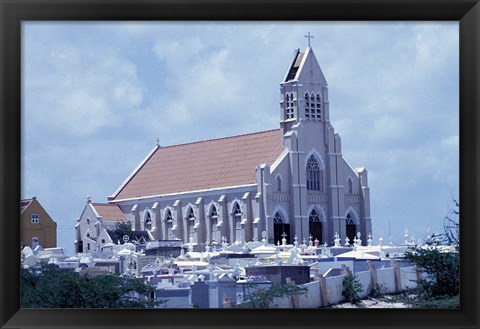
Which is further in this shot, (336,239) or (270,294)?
(336,239)

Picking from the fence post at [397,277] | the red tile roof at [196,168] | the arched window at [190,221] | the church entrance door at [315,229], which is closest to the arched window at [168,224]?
the arched window at [190,221]

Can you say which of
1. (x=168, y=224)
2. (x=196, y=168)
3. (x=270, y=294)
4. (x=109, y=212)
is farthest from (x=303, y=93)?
(x=270, y=294)

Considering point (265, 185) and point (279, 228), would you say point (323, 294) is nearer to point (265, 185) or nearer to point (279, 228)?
point (265, 185)

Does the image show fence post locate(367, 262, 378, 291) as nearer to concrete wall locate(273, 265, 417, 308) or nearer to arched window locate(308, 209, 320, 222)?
concrete wall locate(273, 265, 417, 308)

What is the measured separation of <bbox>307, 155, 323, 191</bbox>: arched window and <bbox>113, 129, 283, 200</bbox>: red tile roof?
0.89m

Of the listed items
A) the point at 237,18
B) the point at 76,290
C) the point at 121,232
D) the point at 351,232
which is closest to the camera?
the point at 237,18

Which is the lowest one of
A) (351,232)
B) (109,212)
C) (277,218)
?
(351,232)

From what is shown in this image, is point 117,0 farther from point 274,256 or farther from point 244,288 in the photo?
point 274,256

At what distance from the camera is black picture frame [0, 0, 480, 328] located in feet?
5.55

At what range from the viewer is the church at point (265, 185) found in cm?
1470

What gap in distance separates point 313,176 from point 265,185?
1.29 meters

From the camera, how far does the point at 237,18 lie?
1695 millimetres
